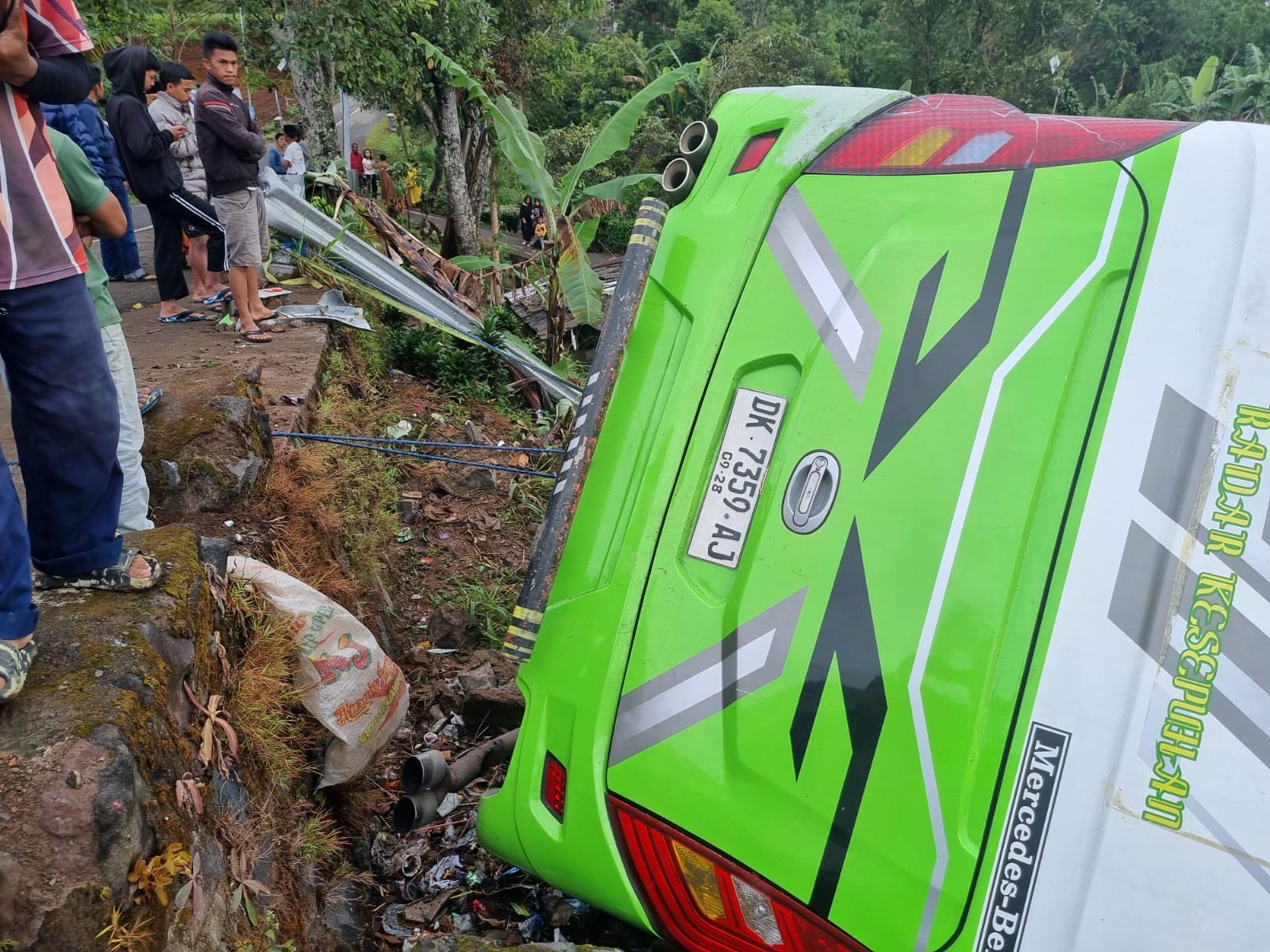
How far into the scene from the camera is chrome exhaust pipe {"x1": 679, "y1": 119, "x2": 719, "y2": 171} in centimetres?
234

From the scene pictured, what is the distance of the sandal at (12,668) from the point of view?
1.86 m

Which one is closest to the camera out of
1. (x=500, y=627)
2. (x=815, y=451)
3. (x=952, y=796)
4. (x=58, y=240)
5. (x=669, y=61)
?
(x=952, y=796)

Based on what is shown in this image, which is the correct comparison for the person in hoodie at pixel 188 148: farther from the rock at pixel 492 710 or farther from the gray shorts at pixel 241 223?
the rock at pixel 492 710

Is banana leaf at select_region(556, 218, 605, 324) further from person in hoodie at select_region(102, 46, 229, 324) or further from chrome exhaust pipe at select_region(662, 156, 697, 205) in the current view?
chrome exhaust pipe at select_region(662, 156, 697, 205)

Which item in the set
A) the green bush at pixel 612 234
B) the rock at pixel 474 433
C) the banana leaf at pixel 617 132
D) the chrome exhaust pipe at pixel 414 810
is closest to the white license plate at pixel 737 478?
the chrome exhaust pipe at pixel 414 810

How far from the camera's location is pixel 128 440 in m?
3.01

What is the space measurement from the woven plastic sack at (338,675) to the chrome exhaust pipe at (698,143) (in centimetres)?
171

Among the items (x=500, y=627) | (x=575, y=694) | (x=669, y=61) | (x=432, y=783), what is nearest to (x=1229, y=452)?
(x=575, y=694)

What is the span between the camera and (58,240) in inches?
78.8

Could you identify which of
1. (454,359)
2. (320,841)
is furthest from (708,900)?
(454,359)

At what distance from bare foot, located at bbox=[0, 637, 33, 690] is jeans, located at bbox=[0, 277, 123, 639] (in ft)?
Result: 0.04

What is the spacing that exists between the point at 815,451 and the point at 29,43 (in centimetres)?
186

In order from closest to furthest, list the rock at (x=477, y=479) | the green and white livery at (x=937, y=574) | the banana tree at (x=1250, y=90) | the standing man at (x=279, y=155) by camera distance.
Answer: the green and white livery at (x=937, y=574) < the rock at (x=477, y=479) < the standing man at (x=279, y=155) < the banana tree at (x=1250, y=90)

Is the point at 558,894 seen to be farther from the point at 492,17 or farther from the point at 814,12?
the point at 814,12
